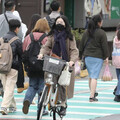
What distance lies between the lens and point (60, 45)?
9.56 meters

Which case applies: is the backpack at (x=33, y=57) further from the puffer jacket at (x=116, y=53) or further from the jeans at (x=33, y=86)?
the puffer jacket at (x=116, y=53)

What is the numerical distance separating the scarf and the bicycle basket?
0.51 meters

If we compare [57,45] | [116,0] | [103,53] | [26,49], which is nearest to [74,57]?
[57,45]

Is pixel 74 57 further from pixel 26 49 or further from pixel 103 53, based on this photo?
pixel 103 53

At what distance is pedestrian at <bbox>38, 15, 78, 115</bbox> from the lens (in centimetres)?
953

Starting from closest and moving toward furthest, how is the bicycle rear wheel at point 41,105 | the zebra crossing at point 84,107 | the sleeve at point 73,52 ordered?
the bicycle rear wheel at point 41,105 → the sleeve at point 73,52 → the zebra crossing at point 84,107

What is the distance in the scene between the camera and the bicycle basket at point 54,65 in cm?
900

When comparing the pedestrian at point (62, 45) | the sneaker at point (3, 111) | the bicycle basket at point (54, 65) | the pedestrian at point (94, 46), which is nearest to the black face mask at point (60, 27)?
the pedestrian at point (62, 45)

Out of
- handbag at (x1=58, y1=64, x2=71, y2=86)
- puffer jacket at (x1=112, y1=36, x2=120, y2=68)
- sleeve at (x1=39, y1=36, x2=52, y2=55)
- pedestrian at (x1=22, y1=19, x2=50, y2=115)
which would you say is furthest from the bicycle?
puffer jacket at (x1=112, y1=36, x2=120, y2=68)

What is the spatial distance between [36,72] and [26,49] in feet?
1.42

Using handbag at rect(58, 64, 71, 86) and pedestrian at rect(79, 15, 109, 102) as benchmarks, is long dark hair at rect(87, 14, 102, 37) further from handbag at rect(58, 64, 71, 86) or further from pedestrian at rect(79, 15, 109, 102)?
handbag at rect(58, 64, 71, 86)

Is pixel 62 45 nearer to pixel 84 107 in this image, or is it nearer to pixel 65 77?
pixel 65 77

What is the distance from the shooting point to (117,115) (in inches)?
419

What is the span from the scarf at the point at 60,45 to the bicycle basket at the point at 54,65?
51 centimetres
